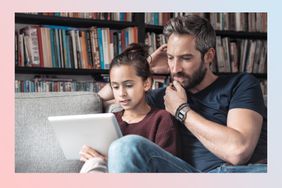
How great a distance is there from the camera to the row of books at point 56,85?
206 cm

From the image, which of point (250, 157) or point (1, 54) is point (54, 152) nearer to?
point (1, 54)

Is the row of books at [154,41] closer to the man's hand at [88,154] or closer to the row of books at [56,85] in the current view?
the row of books at [56,85]

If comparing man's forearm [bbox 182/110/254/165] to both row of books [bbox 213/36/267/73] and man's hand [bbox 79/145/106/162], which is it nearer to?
row of books [bbox 213/36/267/73]

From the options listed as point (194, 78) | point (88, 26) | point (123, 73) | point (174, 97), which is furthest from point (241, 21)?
point (88, 26)

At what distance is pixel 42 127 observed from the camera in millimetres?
1914

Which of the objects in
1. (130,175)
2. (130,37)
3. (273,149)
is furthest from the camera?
(130,37)

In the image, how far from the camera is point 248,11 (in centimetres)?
206

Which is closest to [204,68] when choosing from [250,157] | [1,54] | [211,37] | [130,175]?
[211,37]

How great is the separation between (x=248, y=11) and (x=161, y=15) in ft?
1.30

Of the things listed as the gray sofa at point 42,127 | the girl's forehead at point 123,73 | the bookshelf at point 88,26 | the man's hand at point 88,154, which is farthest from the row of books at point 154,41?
the man's hand at point 88,154

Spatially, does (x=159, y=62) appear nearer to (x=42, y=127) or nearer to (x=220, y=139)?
(x=220, y=139)

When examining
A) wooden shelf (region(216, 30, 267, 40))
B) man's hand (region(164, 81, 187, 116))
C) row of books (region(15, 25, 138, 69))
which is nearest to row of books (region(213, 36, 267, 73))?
wooden shelf (region(216, 30, 267, 40))

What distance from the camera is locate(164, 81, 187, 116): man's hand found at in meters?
1.97

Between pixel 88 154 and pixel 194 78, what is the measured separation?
1.84 feet
